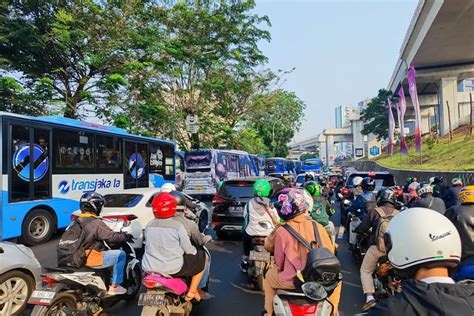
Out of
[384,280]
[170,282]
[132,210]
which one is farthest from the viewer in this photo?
[132,210]

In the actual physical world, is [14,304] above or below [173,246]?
below

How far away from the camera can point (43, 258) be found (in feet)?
27.9

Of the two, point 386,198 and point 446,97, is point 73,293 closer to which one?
point 386,198

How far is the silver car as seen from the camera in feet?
15.4

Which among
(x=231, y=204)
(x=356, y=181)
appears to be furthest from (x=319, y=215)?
(x=356, y=181)

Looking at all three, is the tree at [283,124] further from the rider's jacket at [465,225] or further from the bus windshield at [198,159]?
the rider's jacket at [465,225]

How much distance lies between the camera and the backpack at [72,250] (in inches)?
174

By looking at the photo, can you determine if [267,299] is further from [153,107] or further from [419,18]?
[419,18]

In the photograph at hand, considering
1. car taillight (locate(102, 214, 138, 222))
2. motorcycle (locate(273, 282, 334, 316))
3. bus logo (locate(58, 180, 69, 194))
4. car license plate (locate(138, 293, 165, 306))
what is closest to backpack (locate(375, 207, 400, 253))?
motorcycle (locate(273, 282, 334, 316))

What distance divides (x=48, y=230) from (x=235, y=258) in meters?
5.09

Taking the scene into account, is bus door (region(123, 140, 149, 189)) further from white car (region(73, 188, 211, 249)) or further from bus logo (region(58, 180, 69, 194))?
white car (region(73, 188, 211, 249))

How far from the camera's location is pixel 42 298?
3945 mm

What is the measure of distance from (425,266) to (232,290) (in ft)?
15.5

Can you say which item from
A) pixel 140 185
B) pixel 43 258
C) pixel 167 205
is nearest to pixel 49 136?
pixel 43 258
